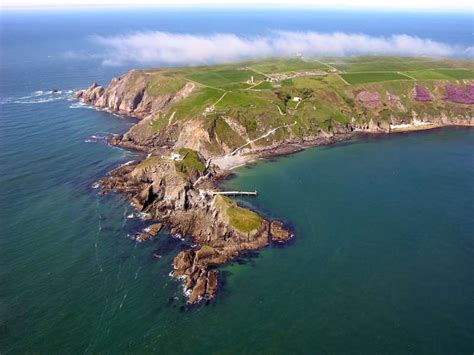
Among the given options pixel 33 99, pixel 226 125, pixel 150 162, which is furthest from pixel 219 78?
pixel 150 162

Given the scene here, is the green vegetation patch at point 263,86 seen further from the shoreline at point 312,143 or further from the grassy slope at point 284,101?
the shoreline at point 312,143

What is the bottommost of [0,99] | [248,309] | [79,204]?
[248,309]

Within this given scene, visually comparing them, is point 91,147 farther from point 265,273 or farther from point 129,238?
point 265,273

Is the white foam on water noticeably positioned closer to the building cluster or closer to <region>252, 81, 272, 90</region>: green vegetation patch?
<region>252, 81, 272, 90</region>: green vegetation patch

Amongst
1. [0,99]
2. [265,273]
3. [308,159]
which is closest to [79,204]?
[265,273]

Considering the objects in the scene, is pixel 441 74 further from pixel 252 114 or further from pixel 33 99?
pixel 33 99

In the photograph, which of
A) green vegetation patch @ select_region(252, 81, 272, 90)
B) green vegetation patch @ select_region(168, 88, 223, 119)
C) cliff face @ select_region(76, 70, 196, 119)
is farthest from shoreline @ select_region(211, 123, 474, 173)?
cliff face @ select_region(76, 70, 196, 119)
